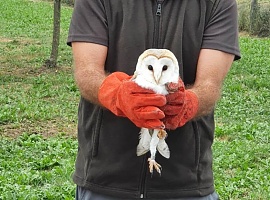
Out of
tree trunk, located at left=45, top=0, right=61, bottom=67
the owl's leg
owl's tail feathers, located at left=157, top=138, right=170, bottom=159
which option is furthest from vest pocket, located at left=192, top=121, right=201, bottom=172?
tree trunk, located at left=45, top=0, right=61, bottom=67

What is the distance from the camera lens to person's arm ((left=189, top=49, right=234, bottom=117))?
2.39m

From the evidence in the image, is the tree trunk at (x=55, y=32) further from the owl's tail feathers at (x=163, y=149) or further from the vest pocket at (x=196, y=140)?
the owl's tail feathers at (x=163, y=149)

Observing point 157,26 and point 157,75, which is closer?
point 157,75

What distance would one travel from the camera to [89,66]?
2383mm

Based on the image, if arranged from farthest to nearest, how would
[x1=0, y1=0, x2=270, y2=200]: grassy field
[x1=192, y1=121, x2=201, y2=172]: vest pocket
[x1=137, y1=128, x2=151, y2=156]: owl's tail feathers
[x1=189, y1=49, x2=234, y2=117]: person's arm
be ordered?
[x1=0, y1=0, x2=270, y2=200]: grassy field < [x1=192, y1=121, x2=201, y2=172]: vest pocket < [x1=189, y1=49, x2=234, y2=117]: person's arm < [x1=137, y1=128, x2=151, y2=156]: owl's tail feathers

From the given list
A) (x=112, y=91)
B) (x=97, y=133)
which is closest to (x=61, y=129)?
(x=97, y=133)

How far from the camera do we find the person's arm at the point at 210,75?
239 cm

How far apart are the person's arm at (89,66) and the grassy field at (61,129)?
119 inches

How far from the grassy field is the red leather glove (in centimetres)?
324

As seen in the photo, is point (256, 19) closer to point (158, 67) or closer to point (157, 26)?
point (157, 26)

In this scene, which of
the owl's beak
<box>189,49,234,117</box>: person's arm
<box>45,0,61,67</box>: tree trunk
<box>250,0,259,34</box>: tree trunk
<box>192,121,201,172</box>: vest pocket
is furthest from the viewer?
<box>250,0,259,34</box>: tree trunk

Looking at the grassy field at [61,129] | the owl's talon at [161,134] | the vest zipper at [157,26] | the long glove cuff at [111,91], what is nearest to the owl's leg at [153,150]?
the owl's talon at [161,134]

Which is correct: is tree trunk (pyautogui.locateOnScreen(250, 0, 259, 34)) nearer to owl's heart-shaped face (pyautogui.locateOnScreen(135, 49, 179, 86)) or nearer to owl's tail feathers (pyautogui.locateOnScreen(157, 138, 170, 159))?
owl's tail feathers (pyautogui.locateOnScreen(157, 138, 170, 159))

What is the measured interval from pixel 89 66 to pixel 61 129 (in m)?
5.52
